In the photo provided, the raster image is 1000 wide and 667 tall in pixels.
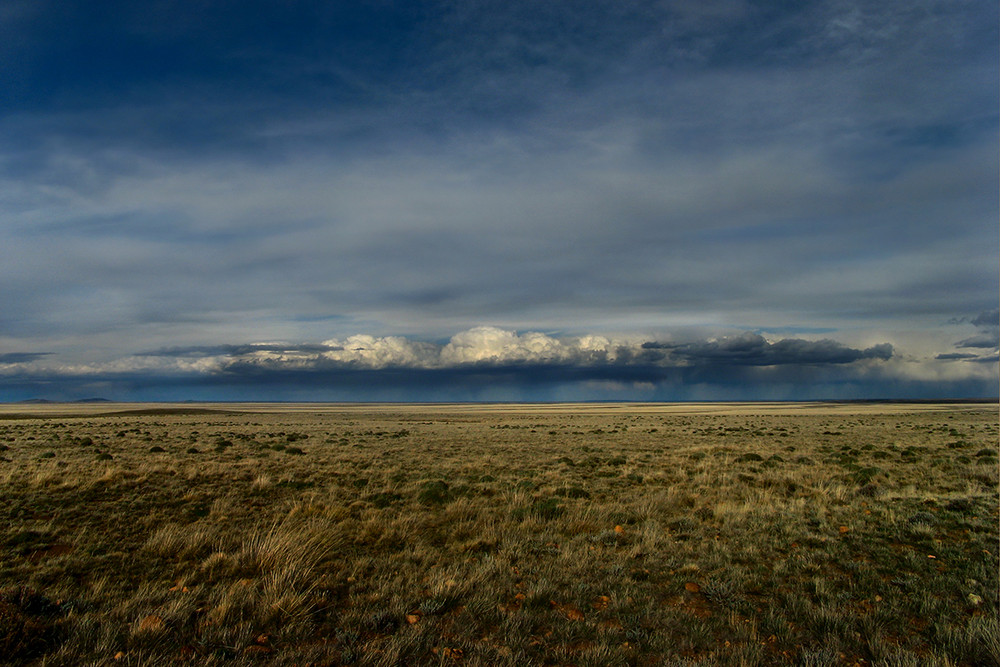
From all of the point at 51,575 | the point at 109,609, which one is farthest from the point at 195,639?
the point at 51,575

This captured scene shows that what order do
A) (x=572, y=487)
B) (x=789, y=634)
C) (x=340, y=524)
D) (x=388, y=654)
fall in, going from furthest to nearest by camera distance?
(x=572, y=487) → (x=340, y=524) → (x=789, y=634) → (x=388, y=654)

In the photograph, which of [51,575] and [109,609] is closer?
[109,609]

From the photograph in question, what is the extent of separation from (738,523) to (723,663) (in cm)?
672

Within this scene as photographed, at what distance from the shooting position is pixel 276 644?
6289mm

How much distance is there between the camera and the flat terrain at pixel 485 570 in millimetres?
6254

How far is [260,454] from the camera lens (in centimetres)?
2522

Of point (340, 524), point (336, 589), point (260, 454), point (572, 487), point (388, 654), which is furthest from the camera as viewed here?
point (260, 454)

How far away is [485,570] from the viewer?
8.74 meters

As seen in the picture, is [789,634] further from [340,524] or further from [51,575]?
[51,575]

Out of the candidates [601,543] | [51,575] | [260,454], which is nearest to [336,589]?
[51,575]

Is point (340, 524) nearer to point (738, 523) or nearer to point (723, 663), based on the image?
point (723, 663)

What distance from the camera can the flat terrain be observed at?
625 cm

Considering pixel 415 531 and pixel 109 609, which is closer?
pixel 109 609

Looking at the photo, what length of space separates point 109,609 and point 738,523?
1162 centimetres
